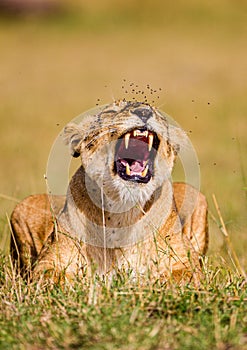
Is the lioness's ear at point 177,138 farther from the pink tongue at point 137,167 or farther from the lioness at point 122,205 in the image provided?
the pink tongue at point 137,167

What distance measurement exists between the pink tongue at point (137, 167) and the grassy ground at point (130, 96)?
44 cm

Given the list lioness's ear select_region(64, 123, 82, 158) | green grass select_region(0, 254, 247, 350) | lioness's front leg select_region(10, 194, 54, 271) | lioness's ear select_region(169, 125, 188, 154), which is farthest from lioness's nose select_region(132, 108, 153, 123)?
lioness's front leg select_region(10, 194, 54, 271)

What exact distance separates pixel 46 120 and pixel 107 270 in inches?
491

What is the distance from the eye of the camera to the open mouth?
4863 millimetres

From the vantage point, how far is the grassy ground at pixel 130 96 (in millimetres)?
3984

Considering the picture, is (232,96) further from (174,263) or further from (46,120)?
(174,263)

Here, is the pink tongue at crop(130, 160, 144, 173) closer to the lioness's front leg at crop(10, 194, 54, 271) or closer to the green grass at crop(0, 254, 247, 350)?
the green grass at crop(0, 254, 247, 350)

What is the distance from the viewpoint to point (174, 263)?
5219mm

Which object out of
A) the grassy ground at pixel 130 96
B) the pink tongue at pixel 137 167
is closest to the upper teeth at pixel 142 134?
the pink tongue at pixel 137 167

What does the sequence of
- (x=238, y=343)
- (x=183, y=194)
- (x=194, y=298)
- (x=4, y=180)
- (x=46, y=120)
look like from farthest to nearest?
(x=46, y=120) → (x=4, y=180) → (x=183, y=194) → (x=194, y=298) → (x=238, y=343)

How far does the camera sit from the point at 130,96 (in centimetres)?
974

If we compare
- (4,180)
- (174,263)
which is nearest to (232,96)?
(4,180)

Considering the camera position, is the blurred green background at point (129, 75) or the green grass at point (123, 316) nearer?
the green grass at point (123, 316)

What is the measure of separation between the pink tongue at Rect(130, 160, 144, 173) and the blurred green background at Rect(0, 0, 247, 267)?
1.47 feet
